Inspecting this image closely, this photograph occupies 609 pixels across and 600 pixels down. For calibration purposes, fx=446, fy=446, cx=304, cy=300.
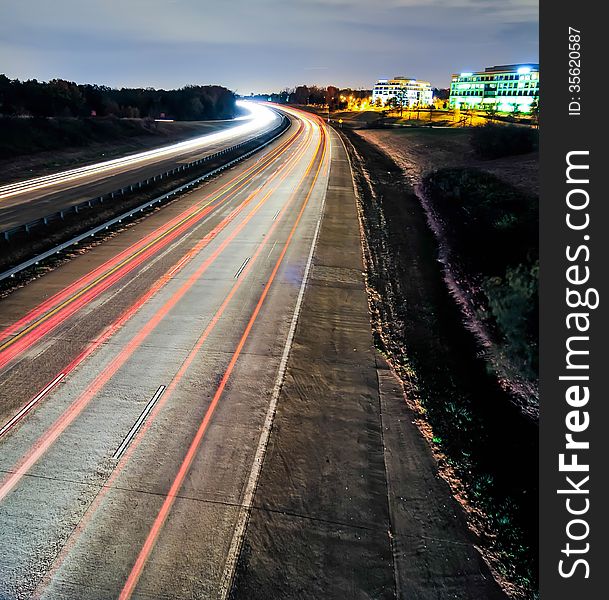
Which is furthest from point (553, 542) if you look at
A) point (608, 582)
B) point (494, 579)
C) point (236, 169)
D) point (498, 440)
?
point (236, 169)

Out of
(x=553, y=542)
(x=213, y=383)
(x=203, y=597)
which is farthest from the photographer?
(x=213, y=383)

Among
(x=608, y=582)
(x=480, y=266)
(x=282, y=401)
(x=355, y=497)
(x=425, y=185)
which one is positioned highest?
(x=425, y=185)

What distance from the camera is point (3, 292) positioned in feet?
60.3

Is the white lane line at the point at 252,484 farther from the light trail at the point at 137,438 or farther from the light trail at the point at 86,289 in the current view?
the light trail at the point at 86,289

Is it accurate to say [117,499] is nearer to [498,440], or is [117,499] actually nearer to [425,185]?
[498,440]

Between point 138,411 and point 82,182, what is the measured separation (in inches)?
1437

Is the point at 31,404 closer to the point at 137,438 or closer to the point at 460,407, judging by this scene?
the point at 137,438

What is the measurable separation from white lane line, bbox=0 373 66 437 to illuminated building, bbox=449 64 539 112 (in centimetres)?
14538

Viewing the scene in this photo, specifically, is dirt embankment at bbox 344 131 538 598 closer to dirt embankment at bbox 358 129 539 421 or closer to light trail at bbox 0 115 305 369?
dirt embankment at bbox 358 129 539 421

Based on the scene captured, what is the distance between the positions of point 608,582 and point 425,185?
38.7 m

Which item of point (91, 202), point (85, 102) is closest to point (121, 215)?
point (91, 202)

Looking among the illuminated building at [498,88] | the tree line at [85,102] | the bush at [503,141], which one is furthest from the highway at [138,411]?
the illuminated building at [498,88]

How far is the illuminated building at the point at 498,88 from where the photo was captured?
13850 centimetres

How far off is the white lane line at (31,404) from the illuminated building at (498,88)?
145384 millimetres
